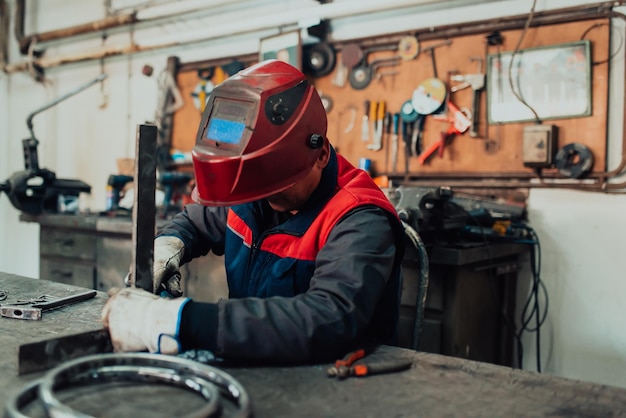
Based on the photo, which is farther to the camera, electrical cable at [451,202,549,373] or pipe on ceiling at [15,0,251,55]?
pipe on ceiling at [15,0,251,55]

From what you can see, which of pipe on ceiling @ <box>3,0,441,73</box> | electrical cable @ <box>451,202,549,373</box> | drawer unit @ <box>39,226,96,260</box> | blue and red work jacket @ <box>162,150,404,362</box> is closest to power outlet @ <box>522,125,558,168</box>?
electrical cable @ <box>451,202,549,373</box>

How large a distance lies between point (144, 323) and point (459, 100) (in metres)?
2.08

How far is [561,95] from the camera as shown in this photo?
251 centimetres

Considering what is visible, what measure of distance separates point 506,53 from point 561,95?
30 centimetres

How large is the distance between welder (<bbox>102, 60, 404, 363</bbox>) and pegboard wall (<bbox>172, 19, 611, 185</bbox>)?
1431 mm

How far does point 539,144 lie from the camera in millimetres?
2488

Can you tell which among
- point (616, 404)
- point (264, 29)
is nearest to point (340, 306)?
point (616, 404)

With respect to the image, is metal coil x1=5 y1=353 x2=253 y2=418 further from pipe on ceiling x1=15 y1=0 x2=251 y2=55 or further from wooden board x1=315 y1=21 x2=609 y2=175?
pipe on ceiling x1=15 y1=0 x2=251 y2=55

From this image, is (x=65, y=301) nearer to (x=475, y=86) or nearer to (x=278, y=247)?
(x=278, y=247)

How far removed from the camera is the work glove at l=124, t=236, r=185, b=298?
1466mm

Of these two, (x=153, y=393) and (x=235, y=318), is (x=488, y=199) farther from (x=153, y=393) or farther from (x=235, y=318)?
(x=153, y=393)

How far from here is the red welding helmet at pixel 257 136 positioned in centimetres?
120

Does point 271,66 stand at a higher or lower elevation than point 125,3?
lower

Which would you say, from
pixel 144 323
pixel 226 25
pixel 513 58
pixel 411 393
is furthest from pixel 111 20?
pixel 411 393
